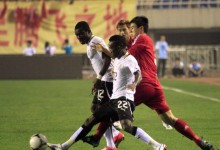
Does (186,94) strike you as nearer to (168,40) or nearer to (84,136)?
(84,136)

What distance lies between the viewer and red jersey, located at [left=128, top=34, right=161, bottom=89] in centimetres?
1217

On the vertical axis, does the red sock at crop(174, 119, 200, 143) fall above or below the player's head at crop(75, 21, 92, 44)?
below

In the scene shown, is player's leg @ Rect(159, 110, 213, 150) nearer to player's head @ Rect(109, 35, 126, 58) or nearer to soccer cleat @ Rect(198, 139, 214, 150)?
soccer cleat @ Rect(198, 139, 214, 150)

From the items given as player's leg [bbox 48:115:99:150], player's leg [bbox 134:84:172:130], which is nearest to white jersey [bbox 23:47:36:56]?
player's leg [bbox 134:84:172:130]

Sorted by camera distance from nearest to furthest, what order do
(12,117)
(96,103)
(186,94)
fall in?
(96,103) < (12,117) < (186,94)

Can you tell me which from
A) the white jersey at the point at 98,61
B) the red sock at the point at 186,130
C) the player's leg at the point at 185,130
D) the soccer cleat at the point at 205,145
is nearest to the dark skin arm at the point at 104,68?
the white jersey at the point at 98,61

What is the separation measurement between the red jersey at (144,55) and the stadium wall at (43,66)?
82.2 feet

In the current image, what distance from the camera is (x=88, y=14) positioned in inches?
1617

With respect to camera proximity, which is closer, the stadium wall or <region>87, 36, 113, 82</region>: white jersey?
<region>87, 36, 113, 82</region>: white jersey

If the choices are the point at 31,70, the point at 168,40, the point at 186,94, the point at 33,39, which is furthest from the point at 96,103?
the point at 168,40

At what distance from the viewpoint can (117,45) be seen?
1124 centimetres

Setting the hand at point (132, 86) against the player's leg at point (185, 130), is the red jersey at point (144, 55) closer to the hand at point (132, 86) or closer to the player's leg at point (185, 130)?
the player's leg at point (185, 130)

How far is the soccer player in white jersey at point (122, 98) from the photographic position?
11188 millimetres

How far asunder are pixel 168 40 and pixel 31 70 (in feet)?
40.5
